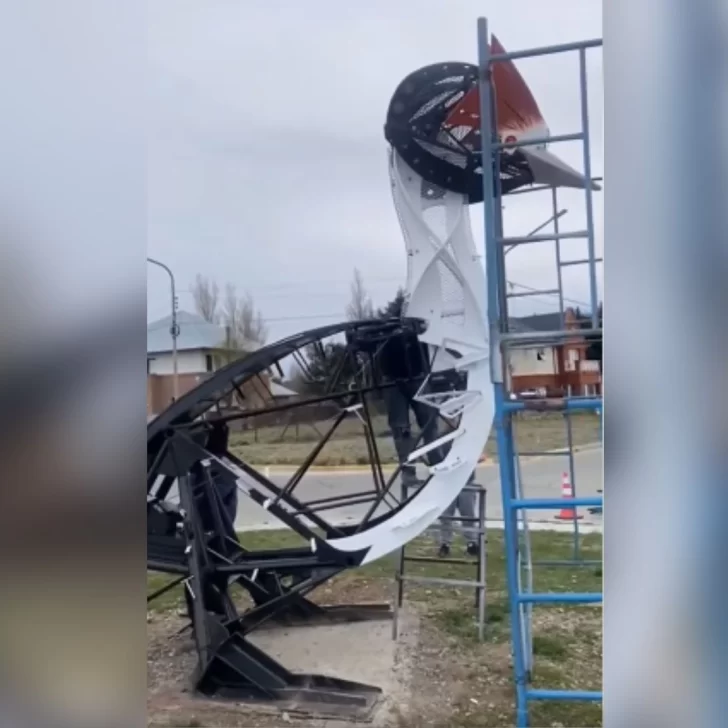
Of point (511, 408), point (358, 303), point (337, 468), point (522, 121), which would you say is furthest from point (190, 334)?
point (522, 121)

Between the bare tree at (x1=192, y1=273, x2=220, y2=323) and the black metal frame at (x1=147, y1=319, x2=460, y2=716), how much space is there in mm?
172

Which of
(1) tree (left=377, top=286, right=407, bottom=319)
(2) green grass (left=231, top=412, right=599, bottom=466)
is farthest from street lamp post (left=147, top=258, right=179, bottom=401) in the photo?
(1) tree (left=377, top=286, right=407, bottom=319)

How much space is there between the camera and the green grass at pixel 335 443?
5.01 feet

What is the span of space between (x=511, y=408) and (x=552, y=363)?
6.1 inches

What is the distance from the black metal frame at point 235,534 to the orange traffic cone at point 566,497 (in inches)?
15.9

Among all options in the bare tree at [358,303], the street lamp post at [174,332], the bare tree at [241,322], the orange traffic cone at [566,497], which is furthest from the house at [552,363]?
the street lamp post at [174,332]

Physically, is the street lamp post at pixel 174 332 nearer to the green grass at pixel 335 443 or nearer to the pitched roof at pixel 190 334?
the pitched roof at pixel 190 334

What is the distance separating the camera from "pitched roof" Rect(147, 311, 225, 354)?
1.34 m

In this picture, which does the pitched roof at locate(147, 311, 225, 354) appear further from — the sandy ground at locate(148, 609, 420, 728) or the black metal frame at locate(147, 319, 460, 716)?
the sandy ground at locate(148, 609, 420, 728)
